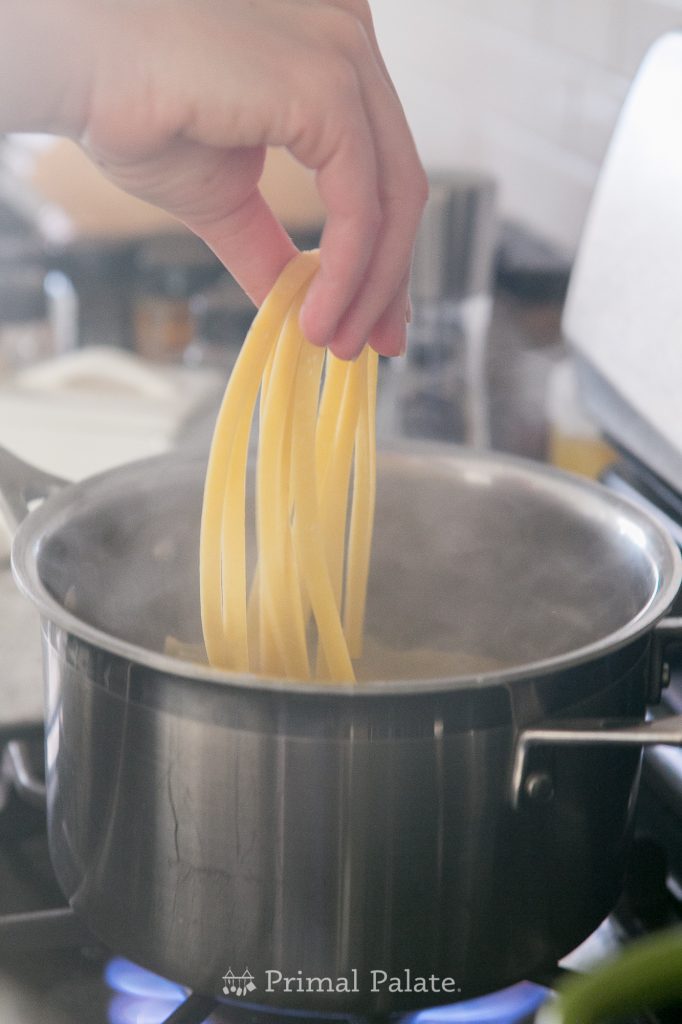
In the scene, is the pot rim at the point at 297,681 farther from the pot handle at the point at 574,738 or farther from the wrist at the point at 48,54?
the wrist at the point at 48,54

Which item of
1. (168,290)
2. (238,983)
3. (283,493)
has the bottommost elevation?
(168,290)

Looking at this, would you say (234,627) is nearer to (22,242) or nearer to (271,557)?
(271,557)

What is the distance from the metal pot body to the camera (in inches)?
15.5

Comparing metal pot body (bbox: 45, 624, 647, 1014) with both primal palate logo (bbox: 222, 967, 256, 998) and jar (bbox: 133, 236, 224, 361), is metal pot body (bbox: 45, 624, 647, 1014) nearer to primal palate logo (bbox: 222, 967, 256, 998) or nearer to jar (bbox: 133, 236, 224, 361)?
primal palate logo (bbox: 222, 967, 256, 998)

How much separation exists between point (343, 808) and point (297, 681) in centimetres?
4

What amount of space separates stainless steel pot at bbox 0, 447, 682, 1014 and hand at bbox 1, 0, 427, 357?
0.14 metres

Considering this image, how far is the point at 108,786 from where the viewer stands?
433mm

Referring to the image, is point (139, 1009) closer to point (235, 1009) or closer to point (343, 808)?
point (235, 1009)

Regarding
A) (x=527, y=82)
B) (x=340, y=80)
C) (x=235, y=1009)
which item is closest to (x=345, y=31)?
(x=340, y=80)

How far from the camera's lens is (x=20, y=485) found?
1.83 feet

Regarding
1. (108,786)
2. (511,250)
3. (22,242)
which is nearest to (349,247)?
(108,786)

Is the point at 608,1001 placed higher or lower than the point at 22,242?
higher

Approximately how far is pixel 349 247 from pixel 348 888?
0.70ft

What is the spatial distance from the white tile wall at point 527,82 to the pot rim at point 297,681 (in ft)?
2.04
